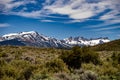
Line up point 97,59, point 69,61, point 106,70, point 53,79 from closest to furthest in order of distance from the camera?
point 53,79, point 106,70, point 69,61, point 97,59

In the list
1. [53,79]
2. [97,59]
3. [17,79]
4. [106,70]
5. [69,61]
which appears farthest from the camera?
[97,59]

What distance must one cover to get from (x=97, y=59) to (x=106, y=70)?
5.64m

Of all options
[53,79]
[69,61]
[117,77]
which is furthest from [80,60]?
[53,79]

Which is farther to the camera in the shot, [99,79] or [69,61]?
[69,61]

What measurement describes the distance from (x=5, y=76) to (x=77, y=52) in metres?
10.3

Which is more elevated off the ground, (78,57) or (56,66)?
(78,57)

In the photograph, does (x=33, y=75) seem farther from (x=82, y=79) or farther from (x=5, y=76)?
(x=82, y=79)

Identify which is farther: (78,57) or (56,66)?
(78,57)

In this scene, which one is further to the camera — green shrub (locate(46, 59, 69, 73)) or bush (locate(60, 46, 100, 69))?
bush (locate(60, 46, 100, 69))

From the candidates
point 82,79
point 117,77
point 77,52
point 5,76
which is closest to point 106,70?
point 117,77

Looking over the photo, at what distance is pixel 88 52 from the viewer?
27422mm

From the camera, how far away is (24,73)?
19.7 metres

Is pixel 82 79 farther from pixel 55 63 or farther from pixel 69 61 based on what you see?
pixel 69 61

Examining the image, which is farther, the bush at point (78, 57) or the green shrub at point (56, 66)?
the bush at point (78, 57)
